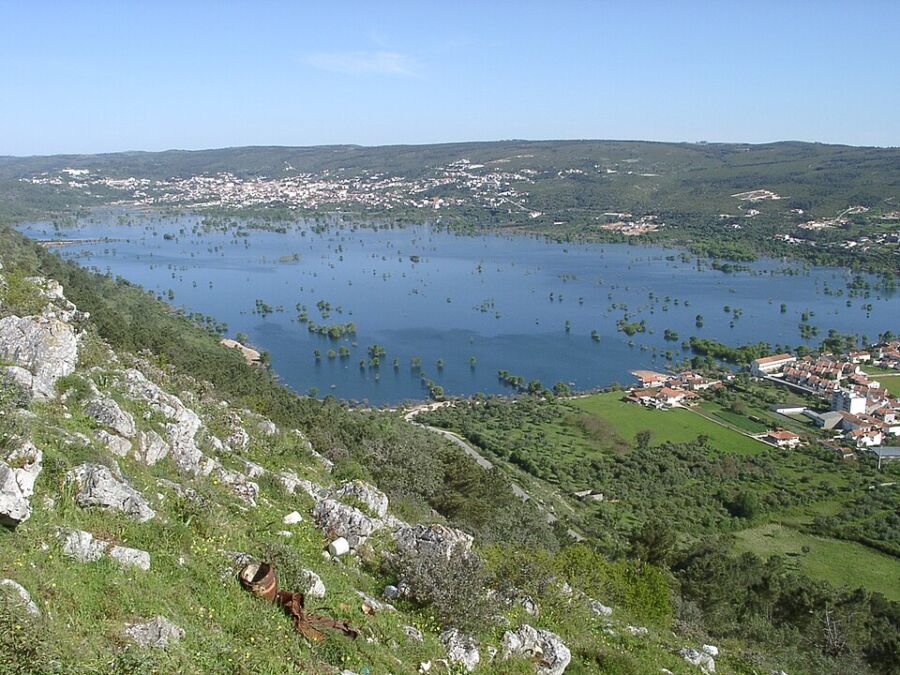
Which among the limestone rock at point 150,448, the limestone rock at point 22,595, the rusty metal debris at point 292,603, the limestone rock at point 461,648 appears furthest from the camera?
the limestone rock at point 150,448

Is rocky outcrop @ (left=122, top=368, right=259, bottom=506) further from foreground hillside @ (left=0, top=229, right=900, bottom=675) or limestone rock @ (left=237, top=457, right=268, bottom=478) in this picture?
limestone rock @ (left=237, top=457, right=268, bottom=478)

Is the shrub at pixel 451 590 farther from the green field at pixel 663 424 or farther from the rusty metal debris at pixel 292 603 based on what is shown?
the green field at pixel 663 424

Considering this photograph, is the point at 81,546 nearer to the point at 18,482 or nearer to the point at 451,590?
the point at 18,482

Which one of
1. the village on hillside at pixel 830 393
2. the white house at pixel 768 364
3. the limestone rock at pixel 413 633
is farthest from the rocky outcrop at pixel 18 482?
the white house at pixel 768 364

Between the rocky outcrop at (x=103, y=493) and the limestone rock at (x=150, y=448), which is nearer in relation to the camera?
the rocky outcrop at (x=103, y=493)

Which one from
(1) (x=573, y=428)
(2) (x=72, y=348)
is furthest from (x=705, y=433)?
(2) (x=72, y=348)

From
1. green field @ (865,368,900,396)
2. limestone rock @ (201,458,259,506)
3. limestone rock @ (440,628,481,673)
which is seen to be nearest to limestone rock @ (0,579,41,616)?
limestone rock @ (440,628,481,673)
